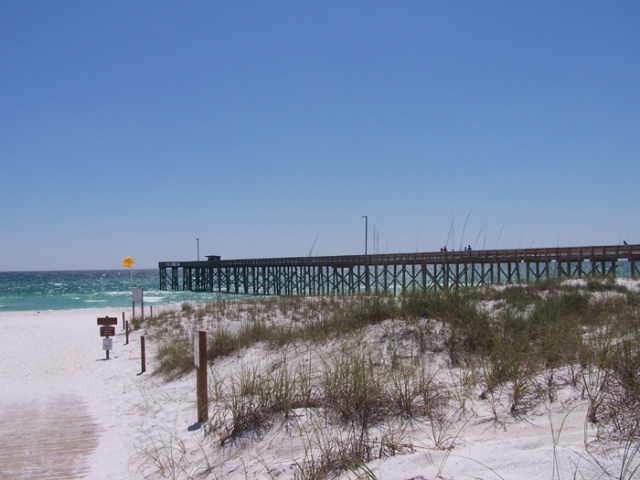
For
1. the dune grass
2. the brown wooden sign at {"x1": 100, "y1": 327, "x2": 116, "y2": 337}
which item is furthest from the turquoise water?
the dune grass

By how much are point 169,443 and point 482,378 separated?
128 inches

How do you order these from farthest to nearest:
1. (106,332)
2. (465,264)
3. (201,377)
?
(106,332)
(465,264)
(201,377)

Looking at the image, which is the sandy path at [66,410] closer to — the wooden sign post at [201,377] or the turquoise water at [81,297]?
the wooden sign post at [201,377]

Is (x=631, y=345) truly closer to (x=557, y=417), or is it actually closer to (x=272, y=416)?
(x=557, y=417)

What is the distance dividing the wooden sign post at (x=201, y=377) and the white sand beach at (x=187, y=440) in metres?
0.24

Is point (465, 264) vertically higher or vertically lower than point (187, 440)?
Result: higher

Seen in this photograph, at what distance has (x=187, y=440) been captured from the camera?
5207 mm

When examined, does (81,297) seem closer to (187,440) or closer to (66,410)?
(66,410)

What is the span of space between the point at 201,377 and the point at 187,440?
0.82m

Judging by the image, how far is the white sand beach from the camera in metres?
3.01

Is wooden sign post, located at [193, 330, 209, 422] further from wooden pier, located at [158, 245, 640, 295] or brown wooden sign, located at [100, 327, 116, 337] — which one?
brown wooden sign, located at [100, 327, 116, 337]

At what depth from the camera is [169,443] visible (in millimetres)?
5266

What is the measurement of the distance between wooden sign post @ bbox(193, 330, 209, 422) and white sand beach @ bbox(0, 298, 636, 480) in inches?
9.4

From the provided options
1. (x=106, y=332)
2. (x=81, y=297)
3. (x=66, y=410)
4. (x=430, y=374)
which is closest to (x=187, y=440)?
(x=430, y=374)
